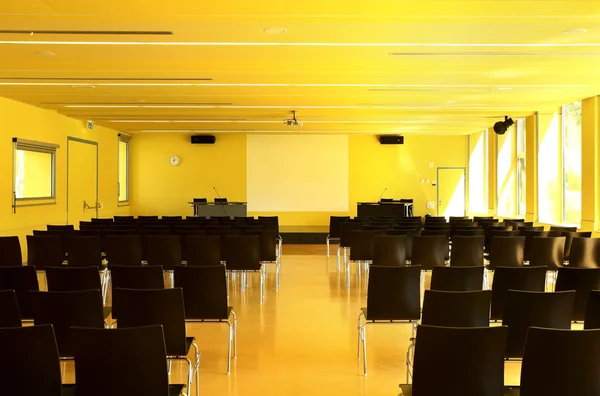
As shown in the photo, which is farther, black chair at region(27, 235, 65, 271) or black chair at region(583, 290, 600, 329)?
black chair at region(27, 235, 65, 271)

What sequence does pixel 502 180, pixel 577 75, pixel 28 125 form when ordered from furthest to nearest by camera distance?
pixel 502 180 < pixel 28 125 < pixel 577 75

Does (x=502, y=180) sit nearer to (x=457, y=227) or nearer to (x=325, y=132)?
(x=325, y=132)

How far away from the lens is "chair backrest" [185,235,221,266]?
7.37 meters

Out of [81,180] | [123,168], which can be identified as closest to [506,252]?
[81,180]

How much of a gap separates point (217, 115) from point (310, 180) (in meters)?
6.09

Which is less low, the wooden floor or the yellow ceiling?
the yellow ceiling

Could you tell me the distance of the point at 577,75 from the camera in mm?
9555

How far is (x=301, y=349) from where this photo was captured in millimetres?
5586

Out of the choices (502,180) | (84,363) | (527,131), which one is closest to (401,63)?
(84,363)

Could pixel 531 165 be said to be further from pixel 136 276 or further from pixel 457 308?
pixel 136 276

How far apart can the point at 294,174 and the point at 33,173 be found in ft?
29.9

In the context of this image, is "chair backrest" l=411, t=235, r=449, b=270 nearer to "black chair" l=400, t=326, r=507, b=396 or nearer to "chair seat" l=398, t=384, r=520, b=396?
"chair seat" l=398, t=384, r=520, b=396

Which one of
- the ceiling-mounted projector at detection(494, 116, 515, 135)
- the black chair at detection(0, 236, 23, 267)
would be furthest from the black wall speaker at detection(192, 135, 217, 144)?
the black chair at detection(0, 236, 23, 267)

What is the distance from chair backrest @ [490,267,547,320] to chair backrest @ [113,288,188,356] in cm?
252
